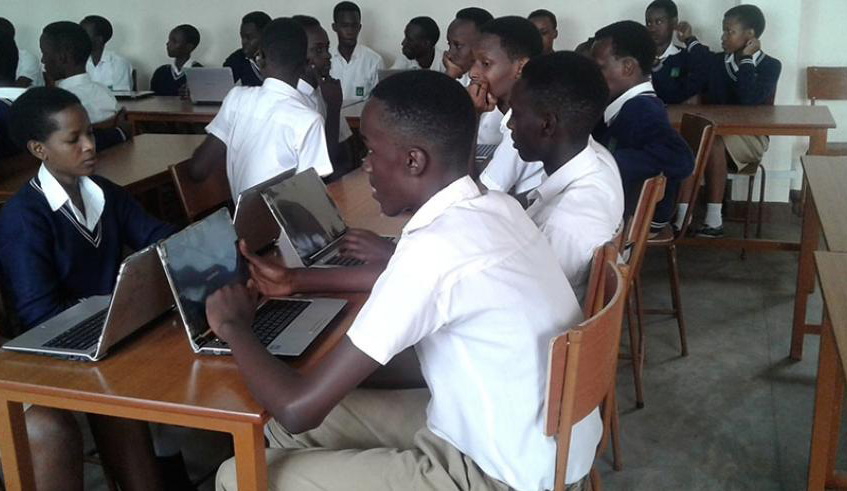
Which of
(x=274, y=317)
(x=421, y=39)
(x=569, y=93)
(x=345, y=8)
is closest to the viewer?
(x=274, y=317)

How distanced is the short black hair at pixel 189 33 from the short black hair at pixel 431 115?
5.07m

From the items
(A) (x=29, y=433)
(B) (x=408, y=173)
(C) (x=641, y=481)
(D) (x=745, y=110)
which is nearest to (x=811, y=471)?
(C) (x=641, y=481)

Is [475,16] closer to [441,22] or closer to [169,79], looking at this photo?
[441,22]

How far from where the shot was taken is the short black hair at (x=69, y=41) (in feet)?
11.2

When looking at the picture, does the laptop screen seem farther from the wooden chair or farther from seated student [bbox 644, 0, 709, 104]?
seated student [bbox 644, 0, 709, 104]

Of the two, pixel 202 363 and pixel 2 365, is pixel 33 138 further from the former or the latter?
pixel 202 363

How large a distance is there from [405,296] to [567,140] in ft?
2.57

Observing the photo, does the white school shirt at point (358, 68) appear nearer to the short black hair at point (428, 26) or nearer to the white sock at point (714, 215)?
the short black hair at point (428, 26)

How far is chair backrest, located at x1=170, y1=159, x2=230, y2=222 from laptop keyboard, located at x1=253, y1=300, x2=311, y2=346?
0.75 metres

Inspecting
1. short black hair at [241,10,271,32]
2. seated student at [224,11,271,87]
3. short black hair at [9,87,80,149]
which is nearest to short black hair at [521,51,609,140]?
short black hair at [9,87,80,149]

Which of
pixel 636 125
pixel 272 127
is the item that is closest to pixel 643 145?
pixel 636 125

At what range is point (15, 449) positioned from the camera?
1.35 metres

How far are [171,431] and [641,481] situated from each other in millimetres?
1172

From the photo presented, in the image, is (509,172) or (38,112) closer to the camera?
(38,112)
